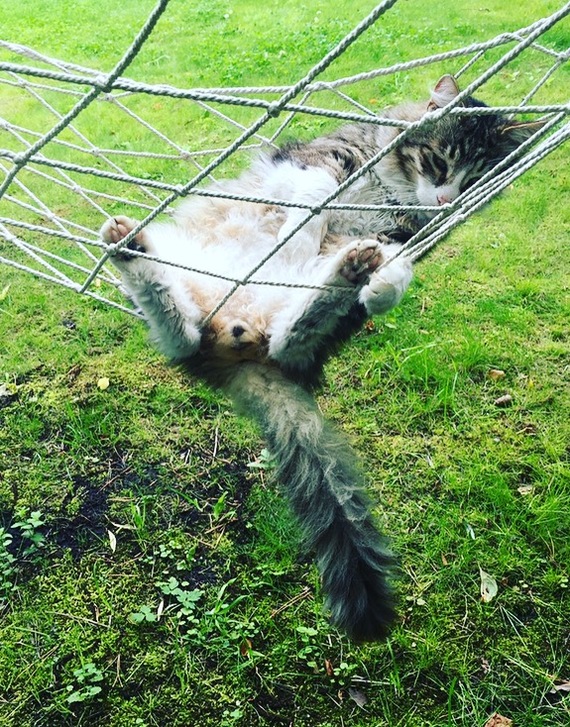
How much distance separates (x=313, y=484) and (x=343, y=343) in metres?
0.53

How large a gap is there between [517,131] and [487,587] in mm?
1694

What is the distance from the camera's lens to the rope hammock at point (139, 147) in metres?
1.22

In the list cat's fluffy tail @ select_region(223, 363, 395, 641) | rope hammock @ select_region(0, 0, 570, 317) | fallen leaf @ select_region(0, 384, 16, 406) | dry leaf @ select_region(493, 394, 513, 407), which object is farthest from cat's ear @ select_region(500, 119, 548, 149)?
fallen leaf @ select_region(0, 384, 16, 406)

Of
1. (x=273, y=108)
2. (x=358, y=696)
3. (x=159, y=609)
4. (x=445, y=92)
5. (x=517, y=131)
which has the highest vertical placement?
(x=273, y=108)

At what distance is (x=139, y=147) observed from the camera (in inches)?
183

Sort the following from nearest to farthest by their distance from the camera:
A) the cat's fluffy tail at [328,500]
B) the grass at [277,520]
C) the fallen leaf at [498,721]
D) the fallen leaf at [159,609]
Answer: the cat's fluffy tail at [328,500], the fallen leaf at [498,721], the grass at [277,520], the fallen leaf at [159,609]

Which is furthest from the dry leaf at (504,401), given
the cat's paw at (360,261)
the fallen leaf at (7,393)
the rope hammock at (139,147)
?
the fallen leaf at (7,393)

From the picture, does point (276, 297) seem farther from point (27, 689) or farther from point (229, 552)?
point (27, 689)

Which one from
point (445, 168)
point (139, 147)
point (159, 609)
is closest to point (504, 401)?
point (445, 168)

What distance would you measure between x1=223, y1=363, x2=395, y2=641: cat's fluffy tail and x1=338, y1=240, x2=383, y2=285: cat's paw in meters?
0.38

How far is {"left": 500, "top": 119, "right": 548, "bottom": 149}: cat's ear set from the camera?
230 cm

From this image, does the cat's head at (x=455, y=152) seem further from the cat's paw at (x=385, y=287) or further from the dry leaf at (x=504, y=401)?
the dry leaf at (x=504, y=401)

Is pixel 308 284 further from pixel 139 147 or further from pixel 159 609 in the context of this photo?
pixel 139 147

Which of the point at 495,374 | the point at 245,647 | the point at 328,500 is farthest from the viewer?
the point at 495,374
